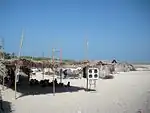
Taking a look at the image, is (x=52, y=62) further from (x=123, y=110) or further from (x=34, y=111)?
(x=123, y=110)

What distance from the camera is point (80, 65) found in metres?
14.2

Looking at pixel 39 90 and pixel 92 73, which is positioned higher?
pixel 92 73

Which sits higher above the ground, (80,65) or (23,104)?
(80,65)

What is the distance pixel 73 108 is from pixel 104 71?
16.7 m

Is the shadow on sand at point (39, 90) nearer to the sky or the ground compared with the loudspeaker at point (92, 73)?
nearer to the ground

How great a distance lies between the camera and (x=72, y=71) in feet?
87.0

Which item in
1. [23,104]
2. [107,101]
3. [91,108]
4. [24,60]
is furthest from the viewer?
[24,60]

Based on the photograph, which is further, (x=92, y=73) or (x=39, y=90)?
(x=39, y=90)

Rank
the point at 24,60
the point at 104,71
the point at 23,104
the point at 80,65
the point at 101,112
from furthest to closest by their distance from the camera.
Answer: the point at 104,71
the point at 80,65
the point at 24,60
the point at 23,104
the point at 101,112

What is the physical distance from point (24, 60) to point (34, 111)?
11.9 ft

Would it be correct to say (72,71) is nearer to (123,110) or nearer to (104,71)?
(104,71)

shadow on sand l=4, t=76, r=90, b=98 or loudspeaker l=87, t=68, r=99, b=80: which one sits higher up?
loudspeaker l=87, t=68, r=99, b=80

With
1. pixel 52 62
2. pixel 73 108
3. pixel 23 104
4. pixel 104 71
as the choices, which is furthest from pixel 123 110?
pixel 104 71

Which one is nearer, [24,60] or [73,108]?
[73,108]
